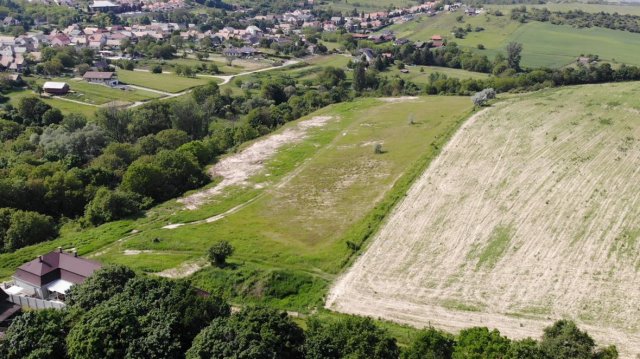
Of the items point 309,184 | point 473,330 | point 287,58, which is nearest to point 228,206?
point 309,184

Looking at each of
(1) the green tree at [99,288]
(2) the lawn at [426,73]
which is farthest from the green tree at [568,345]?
(2) the lawn at [426,73]

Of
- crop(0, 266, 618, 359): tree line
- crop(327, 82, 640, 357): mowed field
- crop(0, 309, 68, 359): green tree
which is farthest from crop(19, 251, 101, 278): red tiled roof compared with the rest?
crop(327, 82, 640, 357): mowed field

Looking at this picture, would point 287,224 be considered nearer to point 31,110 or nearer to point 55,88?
point 31,110

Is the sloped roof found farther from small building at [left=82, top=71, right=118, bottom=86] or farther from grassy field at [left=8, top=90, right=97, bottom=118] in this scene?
grassy field at [left=8, top=90, right=97, bottom=118]

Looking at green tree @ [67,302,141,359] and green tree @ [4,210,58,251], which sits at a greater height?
green tree @ [67,302,141,359]

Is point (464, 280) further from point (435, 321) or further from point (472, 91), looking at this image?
point (472, 91)

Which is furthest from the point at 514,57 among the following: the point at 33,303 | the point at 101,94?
the point at 33,303
